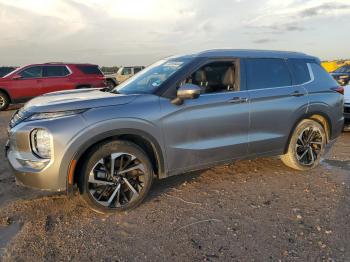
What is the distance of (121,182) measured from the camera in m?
3.78

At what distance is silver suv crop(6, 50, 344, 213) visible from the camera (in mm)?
3438

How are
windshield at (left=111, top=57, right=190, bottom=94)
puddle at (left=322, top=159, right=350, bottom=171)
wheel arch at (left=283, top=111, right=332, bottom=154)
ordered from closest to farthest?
windshield at (left=111, top=57, right=190, bottom=94) < wheel arch at (left=283, top=111, right=332, bottom=154) < puddle at (left=322, top=159, right=350, bottom=171)

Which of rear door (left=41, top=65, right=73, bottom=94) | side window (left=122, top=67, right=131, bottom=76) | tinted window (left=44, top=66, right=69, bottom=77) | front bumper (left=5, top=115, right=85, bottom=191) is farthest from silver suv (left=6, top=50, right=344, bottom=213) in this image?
side window (left=122, top=67, right=131, bottom=76)

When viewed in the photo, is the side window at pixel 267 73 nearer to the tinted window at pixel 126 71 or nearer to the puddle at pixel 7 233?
the puddle at pixel 7 233

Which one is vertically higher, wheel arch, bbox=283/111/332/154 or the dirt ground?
wheel arch, bbox=283/111/332/154

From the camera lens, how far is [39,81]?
1284cm

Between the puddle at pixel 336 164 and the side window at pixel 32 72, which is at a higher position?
the side window at pixel 32 72

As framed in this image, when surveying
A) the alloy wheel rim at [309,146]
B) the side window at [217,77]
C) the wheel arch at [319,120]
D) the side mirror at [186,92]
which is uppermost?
the side window at [217,77]

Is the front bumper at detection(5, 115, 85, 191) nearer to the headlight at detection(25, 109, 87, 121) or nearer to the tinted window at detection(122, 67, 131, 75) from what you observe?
the headlight at detection(25, 109, 87, 121)

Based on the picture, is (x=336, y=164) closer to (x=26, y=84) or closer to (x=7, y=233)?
(x=7, y=233)

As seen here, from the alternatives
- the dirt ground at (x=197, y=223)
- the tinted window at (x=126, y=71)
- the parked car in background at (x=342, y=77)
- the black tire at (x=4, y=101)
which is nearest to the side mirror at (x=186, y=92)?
the dirt ground at (x=197, y=223)

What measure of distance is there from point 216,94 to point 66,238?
232cm

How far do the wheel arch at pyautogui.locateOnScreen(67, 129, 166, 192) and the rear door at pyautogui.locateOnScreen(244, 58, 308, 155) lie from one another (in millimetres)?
1339

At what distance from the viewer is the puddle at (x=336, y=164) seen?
539cm
